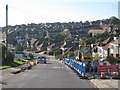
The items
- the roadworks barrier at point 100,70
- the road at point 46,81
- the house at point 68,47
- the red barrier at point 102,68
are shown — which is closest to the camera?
the road at point 46,81

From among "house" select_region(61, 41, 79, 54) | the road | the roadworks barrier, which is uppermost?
"house" select_region(61, 41, 79, 54)

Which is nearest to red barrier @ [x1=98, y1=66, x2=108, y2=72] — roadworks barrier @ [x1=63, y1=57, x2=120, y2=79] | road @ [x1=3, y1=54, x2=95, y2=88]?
roadworks barrier @ [x1=63, y1=57, x2=120, y2=79]

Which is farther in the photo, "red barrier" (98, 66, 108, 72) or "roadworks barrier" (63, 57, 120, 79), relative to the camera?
"red barrier" (98, 66, 108, 72)

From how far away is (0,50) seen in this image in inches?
1380

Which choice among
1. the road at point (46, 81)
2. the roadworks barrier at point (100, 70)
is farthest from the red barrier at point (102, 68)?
the road at point (46, 81)

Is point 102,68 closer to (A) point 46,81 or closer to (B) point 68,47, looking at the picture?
(A) point 46,81

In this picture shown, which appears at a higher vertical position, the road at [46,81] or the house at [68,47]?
the house at [68,47]

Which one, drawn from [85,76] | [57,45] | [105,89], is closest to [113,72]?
[85,76]

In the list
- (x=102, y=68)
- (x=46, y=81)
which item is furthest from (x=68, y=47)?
(x=46, y=81)

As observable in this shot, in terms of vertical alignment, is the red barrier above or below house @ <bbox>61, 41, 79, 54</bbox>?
below

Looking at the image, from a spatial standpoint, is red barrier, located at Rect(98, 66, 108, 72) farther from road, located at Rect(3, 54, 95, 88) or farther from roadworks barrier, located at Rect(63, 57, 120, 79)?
road, located at Rect(3, 54, 95, 88)

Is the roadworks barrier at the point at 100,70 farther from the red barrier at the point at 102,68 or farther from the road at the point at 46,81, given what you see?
the road at the point at 46,81

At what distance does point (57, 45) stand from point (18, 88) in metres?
111

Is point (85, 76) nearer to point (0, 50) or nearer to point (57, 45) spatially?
point (0, 50)
